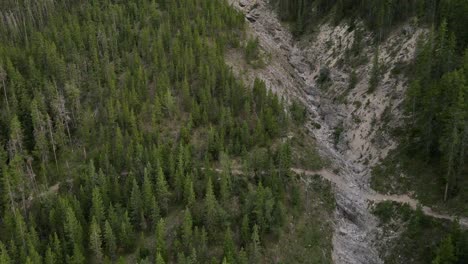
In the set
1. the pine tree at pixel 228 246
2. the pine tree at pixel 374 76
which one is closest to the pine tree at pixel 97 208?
the pine tree at pixel 228 246

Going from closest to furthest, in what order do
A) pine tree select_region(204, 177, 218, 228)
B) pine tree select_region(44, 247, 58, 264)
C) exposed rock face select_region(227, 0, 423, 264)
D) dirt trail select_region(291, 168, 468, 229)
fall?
1. pine tree select_region(44, 247, 58, 264)
2. pine tree select_region(204, 177, 218, 228)
3. dirt trail select_region(291, 168, 468, 229)
4. exposed rock face select_region(227, 0, 423, 264)

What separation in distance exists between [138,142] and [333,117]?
46.8 meters

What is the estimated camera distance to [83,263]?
67.9m

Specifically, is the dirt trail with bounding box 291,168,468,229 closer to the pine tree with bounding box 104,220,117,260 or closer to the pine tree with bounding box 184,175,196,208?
the pine tree with bounding box 184,175,196,208

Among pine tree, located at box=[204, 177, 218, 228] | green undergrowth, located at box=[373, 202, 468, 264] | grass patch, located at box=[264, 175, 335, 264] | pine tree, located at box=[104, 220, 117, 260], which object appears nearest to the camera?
green undergrowth, located at box=[373, 202, 468, 264]

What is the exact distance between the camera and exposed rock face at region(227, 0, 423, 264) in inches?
3137

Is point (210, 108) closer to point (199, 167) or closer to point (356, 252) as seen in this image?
point (199, 167)

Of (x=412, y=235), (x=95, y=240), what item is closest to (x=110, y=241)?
(x=95, y=240)

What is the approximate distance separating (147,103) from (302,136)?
3612cm

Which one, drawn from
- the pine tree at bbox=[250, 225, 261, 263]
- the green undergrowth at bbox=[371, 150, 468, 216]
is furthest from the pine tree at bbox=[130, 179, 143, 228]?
the green undergrowth at bbox=[371, 150, 468, 216]

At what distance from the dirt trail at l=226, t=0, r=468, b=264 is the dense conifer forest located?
22.4 feet

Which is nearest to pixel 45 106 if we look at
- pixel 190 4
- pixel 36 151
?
pixel 36 151

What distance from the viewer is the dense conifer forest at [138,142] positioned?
7069cm

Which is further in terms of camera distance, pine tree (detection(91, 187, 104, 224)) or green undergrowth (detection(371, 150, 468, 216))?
green undergrowth (detection(371, 150, 468, 216))
